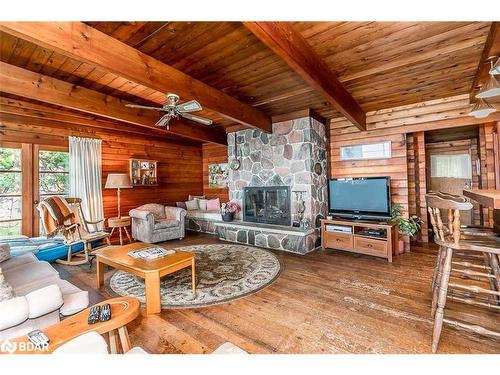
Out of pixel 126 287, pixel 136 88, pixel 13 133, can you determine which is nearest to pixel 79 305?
pixel 126 287

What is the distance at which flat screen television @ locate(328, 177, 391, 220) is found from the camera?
375cm

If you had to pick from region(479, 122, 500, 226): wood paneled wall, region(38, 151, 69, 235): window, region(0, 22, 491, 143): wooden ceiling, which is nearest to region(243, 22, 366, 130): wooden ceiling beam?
region(0, 22, 491, 143): wooden ceiling

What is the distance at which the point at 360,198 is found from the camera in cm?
398

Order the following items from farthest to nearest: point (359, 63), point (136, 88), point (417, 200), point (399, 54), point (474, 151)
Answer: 1. point (474, 151)
2. point (417, 200)
3. point (136, 88)
4. point (359, 63)
5. point (399, 54)

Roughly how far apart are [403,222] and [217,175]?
4.75m

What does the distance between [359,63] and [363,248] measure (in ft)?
8.75

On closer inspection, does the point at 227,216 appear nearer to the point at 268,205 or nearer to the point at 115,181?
the point at 268,205

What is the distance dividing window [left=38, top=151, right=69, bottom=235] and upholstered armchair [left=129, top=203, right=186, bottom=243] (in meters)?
1.45

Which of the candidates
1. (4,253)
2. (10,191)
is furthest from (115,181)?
(4,253)

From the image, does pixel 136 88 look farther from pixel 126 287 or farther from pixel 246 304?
pixel 246 304

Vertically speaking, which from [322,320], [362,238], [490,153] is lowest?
[322,320]

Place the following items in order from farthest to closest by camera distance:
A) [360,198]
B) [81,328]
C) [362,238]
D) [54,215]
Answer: [360,198]
[362,238]
[54,215]
[81,328]

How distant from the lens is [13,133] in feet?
13.5
